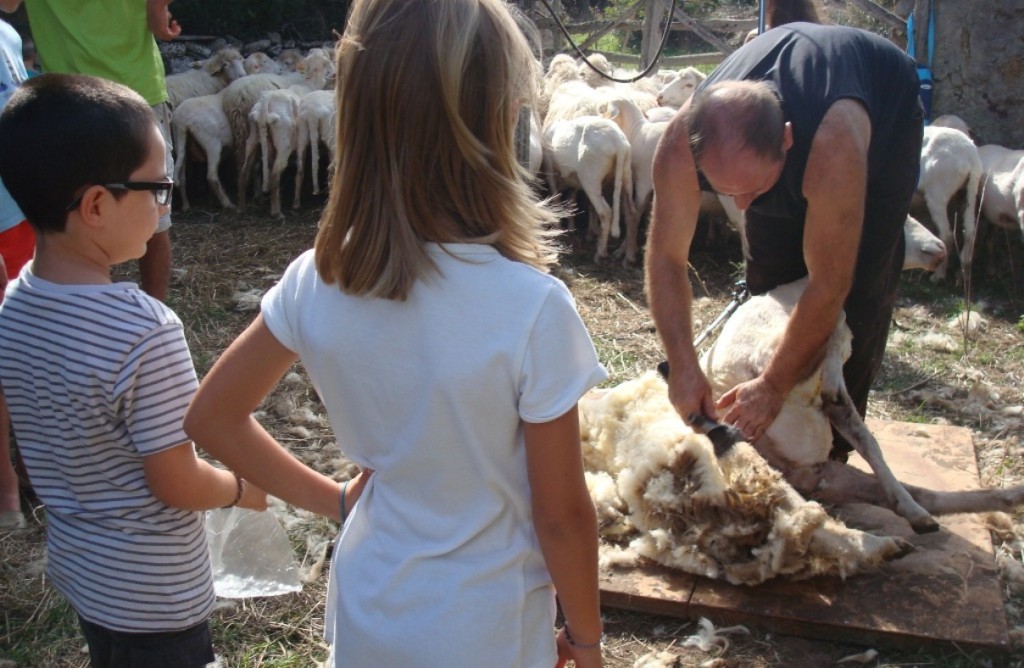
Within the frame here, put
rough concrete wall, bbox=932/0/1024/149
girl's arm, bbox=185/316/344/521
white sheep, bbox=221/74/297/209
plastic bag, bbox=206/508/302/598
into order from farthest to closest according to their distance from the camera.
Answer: white sheep, bbox=221/74/297/209 < rough concrete wall, bbox=932/0/1024/149 < plastic bag, bbox=206/508/302/598 < girl's arm, bbox=185/316/344/521

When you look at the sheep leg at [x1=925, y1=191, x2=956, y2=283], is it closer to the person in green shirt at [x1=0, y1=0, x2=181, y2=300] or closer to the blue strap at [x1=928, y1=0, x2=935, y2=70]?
the blue strap at [x1=928, y1=0, x2=935, y2=70]

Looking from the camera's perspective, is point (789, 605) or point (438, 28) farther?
point (789, 605)

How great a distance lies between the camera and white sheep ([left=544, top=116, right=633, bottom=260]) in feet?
25.2

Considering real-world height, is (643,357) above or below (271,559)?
below

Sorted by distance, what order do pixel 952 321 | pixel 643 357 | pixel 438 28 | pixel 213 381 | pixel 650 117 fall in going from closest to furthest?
pixel 438 28 < pixel 213 381 < pixel 643 357 < pixel 952 321 < pixel 650 117

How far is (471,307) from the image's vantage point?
122cm

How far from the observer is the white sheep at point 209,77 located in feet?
32.2

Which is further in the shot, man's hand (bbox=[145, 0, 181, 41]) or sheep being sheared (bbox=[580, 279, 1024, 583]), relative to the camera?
man's hand (bbox=[145, 0, 181, 41])

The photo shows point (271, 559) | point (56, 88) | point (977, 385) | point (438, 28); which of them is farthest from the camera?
point (977, 385)

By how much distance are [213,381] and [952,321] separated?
5517 mm

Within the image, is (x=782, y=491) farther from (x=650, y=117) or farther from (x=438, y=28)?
(x=650, y=117)

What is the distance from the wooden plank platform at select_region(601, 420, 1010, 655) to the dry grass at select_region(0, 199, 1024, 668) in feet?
0.18

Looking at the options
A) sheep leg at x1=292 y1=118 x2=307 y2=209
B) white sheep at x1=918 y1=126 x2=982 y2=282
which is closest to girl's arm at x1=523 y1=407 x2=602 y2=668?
white sheep at x1=918 y1=126 x2=982 y2=282

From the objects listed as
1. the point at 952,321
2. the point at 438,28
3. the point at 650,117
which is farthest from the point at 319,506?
the point at 650,117
